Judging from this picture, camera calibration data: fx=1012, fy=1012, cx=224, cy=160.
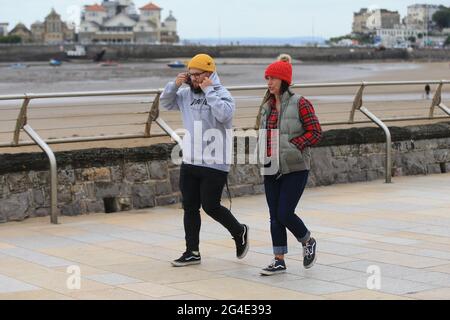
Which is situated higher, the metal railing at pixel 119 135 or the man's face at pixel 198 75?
the man's face at pixel 198 75

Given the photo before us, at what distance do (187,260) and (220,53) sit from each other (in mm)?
141748

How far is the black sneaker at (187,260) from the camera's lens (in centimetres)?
832

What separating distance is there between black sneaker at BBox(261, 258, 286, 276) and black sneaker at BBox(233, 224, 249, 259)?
0.57 meters

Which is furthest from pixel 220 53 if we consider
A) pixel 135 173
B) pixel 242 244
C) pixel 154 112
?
pixel 242 244

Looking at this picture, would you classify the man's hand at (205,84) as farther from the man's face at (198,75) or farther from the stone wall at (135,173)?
the stone wall at (135,173)

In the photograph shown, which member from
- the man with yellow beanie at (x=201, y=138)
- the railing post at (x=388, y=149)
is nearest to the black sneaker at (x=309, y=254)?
the man with yellow beanie at (x=201, y=138)

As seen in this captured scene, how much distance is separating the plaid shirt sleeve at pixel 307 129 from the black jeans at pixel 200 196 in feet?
2.39

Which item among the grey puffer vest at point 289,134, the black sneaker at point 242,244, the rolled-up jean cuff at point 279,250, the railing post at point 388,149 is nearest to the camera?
the grey puffer vest at point 289,134

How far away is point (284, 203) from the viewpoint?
25.9 ft

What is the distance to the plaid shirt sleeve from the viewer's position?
7.85 metres

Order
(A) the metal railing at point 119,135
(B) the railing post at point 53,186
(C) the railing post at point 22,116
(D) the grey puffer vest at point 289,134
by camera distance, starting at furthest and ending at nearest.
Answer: (C) the railing post at point 22,116 < (A) the metal railing at point 119,135 < (B) the railing post at point 53,186 < (D) the grey puffer vest at point 289,134

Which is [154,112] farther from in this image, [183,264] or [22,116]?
[183,264]
